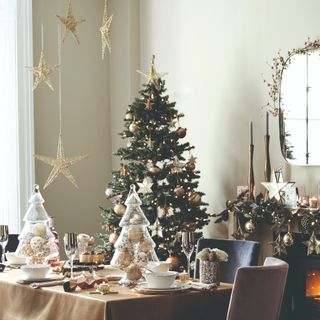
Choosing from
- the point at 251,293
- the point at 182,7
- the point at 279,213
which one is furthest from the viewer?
the point at 182,7

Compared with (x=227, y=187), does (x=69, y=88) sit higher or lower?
higher

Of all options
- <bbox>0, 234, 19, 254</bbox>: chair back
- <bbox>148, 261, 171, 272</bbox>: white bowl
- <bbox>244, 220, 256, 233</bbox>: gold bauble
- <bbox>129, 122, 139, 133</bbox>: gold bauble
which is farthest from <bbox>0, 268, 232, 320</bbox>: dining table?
<bbox>129, 122, 139, 133</bbox>: gold bauble

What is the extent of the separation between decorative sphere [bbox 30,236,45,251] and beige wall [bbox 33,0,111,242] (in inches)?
106

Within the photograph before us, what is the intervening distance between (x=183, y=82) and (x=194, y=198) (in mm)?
1247

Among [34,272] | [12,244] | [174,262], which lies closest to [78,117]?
[174,262]

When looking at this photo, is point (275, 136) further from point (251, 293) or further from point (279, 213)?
point (251, 293)

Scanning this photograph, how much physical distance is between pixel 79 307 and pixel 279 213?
2263 mm

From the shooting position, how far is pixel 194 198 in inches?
232

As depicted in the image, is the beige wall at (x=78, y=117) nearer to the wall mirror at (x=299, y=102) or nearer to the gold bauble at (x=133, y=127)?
the gold bauble at (x=133, y=127)

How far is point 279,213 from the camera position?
17.6 ft

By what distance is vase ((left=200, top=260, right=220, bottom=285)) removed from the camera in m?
3.74

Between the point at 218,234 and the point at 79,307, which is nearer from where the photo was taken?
the point at 79,307

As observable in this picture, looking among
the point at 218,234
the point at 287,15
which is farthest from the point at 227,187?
the point at 287,15

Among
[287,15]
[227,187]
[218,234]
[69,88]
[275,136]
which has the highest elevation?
[287,15]
